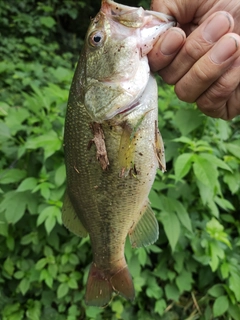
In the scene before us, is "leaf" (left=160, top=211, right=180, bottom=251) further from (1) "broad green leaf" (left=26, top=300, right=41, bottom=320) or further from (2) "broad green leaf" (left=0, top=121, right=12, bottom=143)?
(2) "broad green leaf" (left=0, top=121, right=12, bottom=143)

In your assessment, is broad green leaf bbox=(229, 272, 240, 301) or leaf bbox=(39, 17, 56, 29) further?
leaf bbox=(39, 17, 56, 29)

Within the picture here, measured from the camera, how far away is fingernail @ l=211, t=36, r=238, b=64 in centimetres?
116

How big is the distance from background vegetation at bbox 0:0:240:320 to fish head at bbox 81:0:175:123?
3.15 feet

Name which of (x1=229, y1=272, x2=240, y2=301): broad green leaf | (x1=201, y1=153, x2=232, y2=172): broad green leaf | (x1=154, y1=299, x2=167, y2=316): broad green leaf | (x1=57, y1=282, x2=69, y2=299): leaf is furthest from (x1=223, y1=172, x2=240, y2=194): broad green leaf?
(x1=57, y1=282, x2=69, y2=299): leaf

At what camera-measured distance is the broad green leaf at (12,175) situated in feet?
7.59

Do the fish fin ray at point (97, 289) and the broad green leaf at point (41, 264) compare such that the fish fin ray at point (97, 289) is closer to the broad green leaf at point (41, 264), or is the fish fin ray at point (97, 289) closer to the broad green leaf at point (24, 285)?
the broad green leaf at point (41, 264)

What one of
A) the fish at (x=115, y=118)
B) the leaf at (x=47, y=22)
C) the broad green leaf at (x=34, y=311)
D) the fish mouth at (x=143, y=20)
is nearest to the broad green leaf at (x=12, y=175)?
the broad green leaf at (x=34, y=311)

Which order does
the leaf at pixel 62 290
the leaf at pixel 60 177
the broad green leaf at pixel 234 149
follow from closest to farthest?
the leaf at pixel 60 177, the leaf at pixel 62 290, the broad green leaf at pixel 234 149

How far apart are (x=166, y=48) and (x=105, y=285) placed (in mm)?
1109

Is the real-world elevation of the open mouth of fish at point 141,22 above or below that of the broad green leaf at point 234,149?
above

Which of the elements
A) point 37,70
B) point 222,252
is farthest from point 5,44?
point 222,252

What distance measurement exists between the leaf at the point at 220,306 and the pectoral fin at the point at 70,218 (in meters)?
1.48

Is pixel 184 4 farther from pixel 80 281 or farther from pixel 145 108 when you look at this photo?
pixel 80 281

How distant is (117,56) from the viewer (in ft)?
4.08
